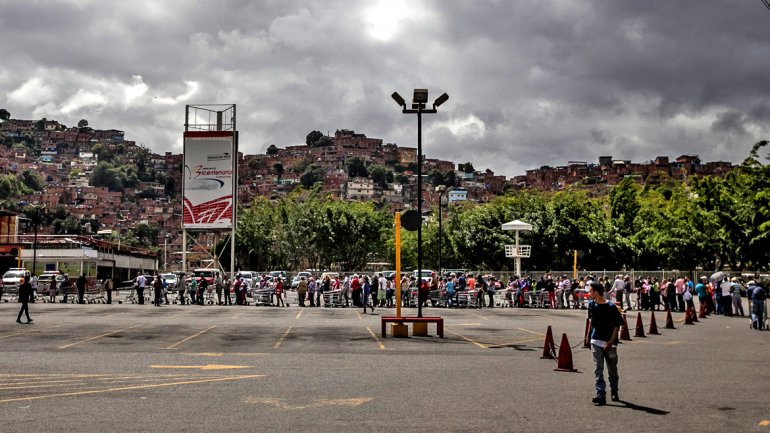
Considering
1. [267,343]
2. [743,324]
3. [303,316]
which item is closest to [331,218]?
[303,316]

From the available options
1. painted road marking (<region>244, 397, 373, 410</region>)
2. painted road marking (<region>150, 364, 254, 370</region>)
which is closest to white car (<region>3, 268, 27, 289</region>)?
painted road marking (<region>150, 364, 254, 370</region>)

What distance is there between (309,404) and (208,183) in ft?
162

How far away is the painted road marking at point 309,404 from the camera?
37.5 ft

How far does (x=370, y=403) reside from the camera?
11.7 m

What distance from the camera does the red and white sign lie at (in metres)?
59.3

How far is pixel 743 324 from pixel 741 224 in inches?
1209

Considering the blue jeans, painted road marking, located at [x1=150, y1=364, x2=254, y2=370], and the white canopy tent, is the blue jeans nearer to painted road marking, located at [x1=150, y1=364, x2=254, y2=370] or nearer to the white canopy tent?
painted road marking, located at [x1=150, y1=364, x2=254, y2=370]

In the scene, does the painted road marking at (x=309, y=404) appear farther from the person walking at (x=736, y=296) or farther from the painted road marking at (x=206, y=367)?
the person walking at (x=736, y=296)

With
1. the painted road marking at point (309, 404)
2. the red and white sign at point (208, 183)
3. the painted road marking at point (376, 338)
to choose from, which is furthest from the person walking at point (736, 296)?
the red and white sign at point (208, 183)

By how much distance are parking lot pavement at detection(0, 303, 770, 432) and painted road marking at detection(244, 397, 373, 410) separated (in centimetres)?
3

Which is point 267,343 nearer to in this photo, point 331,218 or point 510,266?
point 510,266

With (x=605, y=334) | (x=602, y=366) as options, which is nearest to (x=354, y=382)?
(x=602, y=366)

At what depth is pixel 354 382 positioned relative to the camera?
46.0 ft

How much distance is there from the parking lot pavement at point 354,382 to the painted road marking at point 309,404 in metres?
0.03
